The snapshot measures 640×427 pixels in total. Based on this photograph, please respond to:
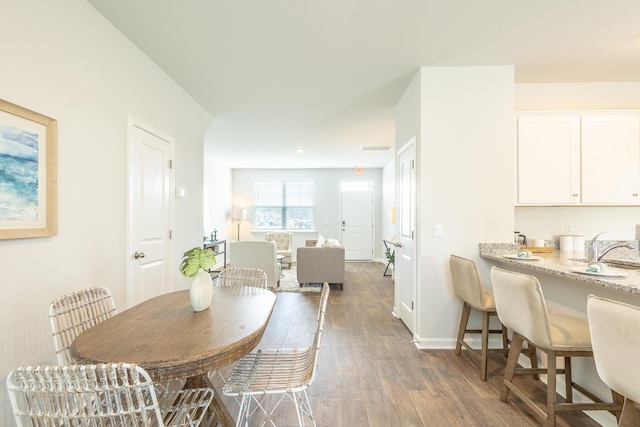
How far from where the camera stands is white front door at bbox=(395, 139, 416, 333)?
3.16m

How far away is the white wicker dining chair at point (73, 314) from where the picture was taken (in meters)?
1.45

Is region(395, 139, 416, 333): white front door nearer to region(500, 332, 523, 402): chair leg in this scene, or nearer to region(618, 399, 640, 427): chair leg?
region(500, 332, 523, 402): chair leg

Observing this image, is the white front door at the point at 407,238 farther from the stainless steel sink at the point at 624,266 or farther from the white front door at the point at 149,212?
the white front door at the point at 149,212

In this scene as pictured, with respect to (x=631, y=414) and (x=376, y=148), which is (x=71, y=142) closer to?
(x=631, y=414)

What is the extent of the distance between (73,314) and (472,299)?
2667 millimetres

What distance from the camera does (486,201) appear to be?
290 cm

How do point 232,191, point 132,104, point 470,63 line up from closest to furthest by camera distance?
point 132,104 < point 470,63 < point 232,191

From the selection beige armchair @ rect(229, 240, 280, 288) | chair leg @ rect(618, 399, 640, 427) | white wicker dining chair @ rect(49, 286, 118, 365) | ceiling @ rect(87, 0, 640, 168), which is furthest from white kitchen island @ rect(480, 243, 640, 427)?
beige armchair @ rect(229, 240, 280, 288)

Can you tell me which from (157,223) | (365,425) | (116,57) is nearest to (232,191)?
(157,223)

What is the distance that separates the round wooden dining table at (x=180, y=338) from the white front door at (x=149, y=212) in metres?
0.91

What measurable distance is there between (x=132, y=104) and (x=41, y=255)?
142 cm

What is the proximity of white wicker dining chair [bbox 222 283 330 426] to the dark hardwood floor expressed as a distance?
0.48 metres

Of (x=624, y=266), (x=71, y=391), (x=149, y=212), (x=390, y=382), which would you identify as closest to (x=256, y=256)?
(x=149, y=212)

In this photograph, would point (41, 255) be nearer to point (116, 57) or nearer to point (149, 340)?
point (149, 340)
